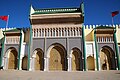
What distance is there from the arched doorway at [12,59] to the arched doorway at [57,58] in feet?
16.4

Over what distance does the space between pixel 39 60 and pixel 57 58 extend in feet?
7.73

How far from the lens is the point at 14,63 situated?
21109 millimetres

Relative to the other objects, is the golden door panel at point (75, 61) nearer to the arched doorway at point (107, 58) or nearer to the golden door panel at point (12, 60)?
the arched doorway at point (107, 58)

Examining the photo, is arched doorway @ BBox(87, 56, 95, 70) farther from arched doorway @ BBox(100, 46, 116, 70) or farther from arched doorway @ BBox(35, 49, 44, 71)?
arched doorway @ BBox(35, 49, 44, 71)

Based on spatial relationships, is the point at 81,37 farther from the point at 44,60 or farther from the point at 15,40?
the point at 15,40

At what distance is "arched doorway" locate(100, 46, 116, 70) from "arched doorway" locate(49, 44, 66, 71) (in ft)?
16.3

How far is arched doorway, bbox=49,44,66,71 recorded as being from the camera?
19.7 m

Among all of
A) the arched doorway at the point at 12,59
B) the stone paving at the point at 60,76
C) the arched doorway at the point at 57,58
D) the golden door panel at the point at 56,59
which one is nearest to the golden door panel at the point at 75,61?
the arched doorway at the point at 57,58

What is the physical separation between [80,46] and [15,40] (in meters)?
9.06

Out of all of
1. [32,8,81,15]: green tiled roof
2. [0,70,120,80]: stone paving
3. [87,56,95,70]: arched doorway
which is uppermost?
[32,8,81,15]: green tiled roof

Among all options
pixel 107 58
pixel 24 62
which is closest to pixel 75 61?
pixel 107 58

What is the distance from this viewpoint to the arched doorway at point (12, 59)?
21.0 m

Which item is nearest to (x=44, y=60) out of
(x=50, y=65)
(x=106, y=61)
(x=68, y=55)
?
(x=50, y=65)

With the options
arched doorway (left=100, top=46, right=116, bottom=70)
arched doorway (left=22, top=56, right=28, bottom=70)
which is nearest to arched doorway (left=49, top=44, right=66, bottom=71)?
arched doorway (left=22, top=56, right=28, bottom=70)
